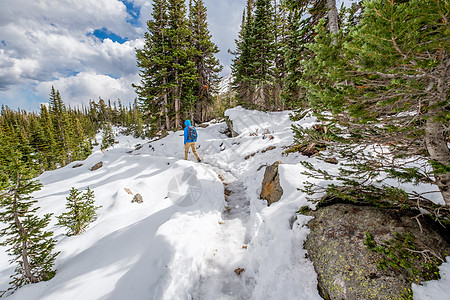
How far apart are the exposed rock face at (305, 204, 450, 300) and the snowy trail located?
1692mm

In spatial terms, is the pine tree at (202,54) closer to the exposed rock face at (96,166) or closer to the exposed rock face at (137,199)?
the exposed rock face at (96,166)

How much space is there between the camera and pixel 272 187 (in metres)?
6.06

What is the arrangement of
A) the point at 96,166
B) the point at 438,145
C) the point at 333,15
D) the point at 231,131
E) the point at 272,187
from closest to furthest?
the point at 438,145, the point at 272,187, the point at 333,15, the point at 96,166, the point at 231,131

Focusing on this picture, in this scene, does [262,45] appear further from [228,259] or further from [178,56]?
[228,259]

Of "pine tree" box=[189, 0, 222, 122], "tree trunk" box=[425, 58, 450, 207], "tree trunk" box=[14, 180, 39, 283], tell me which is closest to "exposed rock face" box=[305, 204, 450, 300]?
"tree trunk" box=[425, 58, 450, 207]

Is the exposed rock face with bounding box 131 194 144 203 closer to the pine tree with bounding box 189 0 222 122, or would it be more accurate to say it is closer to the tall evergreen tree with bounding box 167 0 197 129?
the tall evergreen tree with bounding box 167 0 197 129

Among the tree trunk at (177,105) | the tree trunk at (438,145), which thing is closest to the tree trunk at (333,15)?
the tree trunk at (438,145)

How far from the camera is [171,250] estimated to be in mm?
3764

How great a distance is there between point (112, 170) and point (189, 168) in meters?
5.51

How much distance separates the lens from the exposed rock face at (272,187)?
5647mm

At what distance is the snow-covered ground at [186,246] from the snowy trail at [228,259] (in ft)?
0.07

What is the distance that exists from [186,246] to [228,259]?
115 cm

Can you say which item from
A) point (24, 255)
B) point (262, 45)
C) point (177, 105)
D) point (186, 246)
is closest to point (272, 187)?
point (186, 246)

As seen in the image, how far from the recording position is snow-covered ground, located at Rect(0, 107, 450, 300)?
306 centimetres
